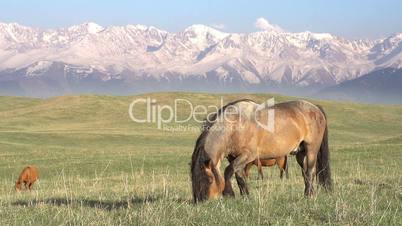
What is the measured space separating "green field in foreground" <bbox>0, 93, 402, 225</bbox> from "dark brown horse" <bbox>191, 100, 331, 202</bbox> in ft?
1.63

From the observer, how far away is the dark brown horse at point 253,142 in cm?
1118

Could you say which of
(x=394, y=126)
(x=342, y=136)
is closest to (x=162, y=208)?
(x=342, y=136)

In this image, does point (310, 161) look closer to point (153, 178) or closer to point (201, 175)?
point (201, 175)

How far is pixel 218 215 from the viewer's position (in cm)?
940

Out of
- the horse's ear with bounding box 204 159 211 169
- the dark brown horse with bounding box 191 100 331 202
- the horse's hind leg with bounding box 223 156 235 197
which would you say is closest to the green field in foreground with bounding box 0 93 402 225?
the horse's hind leg with bounding box 223 156 235 197

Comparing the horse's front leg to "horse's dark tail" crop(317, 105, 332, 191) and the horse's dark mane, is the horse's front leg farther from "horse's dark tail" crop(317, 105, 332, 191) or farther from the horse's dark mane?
"horse's dark tail" crop(317, 105, 332, 191)

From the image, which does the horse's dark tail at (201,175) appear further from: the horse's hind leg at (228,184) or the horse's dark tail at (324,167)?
the horse's dark tail at (324,167)

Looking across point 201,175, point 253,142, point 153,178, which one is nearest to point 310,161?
point 253,142

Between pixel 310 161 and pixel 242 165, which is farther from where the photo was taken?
pixel 310 161

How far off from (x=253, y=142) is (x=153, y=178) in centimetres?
285

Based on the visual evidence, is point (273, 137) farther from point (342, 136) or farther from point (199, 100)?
point (199, 100)

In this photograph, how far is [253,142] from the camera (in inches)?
480

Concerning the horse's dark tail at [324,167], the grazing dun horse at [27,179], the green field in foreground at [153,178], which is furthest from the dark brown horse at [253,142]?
the grazing dun horse at [27,179]

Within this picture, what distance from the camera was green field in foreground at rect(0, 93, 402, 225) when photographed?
954cm
